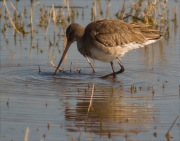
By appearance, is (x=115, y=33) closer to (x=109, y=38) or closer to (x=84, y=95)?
(x=109, y=38)

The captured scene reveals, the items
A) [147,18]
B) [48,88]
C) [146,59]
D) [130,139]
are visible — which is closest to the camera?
[130,139]

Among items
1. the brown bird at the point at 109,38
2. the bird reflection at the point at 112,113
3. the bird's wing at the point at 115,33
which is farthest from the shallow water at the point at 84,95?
the bird's wing at the point at 115,33

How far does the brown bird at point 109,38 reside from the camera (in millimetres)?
10266

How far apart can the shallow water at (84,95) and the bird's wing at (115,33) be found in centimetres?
59

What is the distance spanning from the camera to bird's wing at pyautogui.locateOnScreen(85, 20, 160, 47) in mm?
10312

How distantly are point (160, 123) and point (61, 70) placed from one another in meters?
3.51

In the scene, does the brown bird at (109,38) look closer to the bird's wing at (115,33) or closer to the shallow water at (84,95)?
the bird's wing at (115,33)

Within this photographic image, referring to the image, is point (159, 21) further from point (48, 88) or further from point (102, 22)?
point (48, 88)

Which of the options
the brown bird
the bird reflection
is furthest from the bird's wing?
the bird reflection

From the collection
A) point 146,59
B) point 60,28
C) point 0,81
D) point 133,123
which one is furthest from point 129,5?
point 133,123

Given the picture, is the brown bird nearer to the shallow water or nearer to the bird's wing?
the bird's wing

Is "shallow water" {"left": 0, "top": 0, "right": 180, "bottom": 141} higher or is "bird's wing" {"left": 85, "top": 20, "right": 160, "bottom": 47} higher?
"bird's wing" {"left": 85, "top": 20, "right": 160, "bottom": 47}

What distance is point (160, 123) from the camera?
7438 millimetres

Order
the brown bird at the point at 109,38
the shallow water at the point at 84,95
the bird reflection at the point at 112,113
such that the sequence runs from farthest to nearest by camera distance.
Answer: the brown bird at the point at 109,38, the bird reflection at the point at 112,113, the shallow water at the point at 84,95
